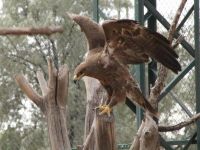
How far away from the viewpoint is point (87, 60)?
1.46 meters

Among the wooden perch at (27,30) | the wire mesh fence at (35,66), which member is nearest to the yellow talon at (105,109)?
the wooden perch at (27,30)

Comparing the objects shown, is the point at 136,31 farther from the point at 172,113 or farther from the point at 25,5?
the point at 25,5

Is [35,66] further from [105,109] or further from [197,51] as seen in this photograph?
[105,109]

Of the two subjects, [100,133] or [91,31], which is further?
[100,133]

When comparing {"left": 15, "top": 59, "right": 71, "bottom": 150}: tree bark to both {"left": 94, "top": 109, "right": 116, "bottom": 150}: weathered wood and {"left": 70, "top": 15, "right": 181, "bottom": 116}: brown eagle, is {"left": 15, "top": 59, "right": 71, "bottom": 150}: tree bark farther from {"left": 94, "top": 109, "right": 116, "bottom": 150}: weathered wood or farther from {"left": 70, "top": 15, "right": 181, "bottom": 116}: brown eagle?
{"left": 70, "top": 15, "right": 181, "bottom": 116}: brown eagle

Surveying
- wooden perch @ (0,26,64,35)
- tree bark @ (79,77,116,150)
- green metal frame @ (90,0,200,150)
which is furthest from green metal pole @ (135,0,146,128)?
wooden perch @ (0,26,64,35)

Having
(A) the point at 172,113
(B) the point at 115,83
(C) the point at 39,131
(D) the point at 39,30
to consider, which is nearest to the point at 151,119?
(B) the point at 115,83

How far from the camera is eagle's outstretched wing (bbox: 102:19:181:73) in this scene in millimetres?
1464

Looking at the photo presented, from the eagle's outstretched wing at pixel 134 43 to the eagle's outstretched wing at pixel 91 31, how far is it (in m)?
0.02

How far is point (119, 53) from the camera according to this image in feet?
5.06

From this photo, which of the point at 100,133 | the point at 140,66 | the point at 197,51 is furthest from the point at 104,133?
the point at 197,51

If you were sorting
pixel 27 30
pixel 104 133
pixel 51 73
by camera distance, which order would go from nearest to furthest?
pixel 27 30 → pixel 104 133 → pixel 51 73

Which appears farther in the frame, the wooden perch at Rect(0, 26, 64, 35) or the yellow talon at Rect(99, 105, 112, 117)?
the yellow talon at Rect(99, 105, 112, 117)

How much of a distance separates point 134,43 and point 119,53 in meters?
0.06
